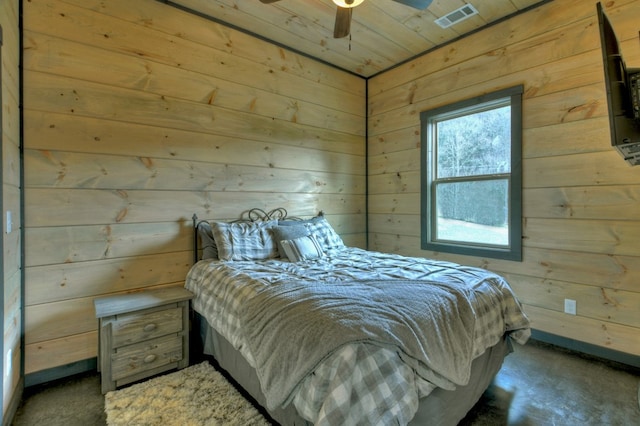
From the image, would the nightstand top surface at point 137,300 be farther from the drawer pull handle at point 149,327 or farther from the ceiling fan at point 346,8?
the ceiling fan at point 346,8

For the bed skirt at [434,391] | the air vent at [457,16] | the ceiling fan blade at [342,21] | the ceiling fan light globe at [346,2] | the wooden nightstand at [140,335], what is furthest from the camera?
the air vent at [457,16]

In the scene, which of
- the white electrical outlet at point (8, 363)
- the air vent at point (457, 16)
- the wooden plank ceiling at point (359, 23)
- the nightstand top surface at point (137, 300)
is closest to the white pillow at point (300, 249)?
the nightstand top surface at point (137, 300)

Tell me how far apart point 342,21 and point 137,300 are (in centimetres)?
251

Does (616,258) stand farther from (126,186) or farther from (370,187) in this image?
(126,186)

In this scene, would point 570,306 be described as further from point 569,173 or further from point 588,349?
point 569,173

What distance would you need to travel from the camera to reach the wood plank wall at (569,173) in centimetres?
229

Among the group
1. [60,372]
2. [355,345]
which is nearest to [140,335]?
[60,372]

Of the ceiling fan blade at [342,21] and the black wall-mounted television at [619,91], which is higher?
the ceiling fan blade at [342,21]

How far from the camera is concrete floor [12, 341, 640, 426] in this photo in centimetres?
173

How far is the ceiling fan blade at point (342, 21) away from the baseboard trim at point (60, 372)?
3.07m

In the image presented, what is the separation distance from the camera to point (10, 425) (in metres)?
1.70

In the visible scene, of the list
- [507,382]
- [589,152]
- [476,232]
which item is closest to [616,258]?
[589,152]

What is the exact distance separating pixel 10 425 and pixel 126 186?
1559mm

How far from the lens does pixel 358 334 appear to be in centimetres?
118
